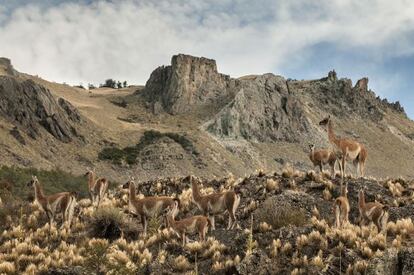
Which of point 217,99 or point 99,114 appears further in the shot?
point 217,99

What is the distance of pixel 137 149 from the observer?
88688mm

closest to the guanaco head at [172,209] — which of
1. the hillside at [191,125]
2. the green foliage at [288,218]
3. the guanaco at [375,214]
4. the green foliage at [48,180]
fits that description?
the green foliage at [288,218]

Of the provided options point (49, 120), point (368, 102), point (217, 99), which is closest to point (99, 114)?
point (49, 120)

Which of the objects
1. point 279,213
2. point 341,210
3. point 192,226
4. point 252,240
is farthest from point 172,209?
point 341,210

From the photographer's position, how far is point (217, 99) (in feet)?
393

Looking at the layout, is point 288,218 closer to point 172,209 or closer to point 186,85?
point 172,209

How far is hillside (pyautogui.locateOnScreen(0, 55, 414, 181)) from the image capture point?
254 ft

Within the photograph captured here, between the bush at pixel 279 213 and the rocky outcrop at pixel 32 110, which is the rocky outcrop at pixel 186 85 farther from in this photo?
the bush at pixel 279 213

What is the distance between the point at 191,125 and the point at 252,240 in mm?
92617

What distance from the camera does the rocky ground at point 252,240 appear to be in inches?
516

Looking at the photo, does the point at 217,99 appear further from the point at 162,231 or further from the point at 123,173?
the point at 162,231

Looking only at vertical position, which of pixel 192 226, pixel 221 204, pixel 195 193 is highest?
pixel 195 193

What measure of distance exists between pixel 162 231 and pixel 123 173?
6359 cm

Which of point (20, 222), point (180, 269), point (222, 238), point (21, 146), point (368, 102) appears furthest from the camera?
point (368, 102)
